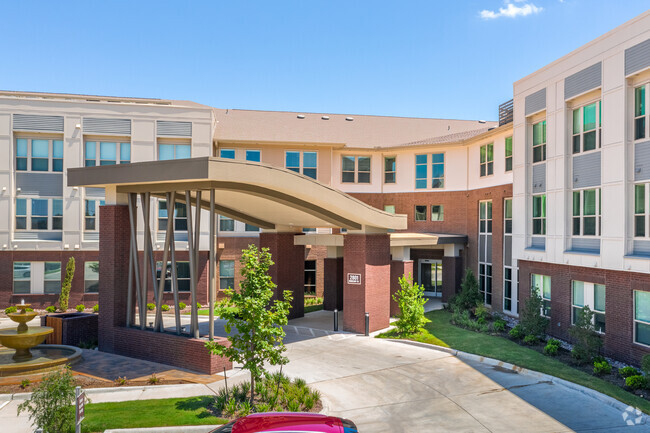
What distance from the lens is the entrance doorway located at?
34.7 meters

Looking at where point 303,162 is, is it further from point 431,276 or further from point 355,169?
point 431,276

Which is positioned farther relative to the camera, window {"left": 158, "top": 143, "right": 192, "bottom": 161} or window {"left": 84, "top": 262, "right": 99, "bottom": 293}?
window {"left": 158, "top": 143, "right": 192, "bottom": 161}

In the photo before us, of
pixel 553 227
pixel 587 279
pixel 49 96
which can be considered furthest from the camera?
pixel 49 96

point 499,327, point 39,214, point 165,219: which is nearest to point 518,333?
point 499,327

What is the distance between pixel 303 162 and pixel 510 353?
19.5 m

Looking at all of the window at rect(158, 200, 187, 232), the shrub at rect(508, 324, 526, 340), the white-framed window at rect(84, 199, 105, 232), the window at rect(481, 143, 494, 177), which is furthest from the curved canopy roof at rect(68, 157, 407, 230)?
the white-framed window at rect(84, 199, 105, 232)

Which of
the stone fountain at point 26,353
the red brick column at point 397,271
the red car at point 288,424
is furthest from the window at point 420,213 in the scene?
the red car at point 288,424

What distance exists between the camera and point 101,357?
54.6 ft

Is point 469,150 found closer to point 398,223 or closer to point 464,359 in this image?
point 398,223

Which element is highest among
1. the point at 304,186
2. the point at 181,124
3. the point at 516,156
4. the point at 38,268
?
the point at 181,124

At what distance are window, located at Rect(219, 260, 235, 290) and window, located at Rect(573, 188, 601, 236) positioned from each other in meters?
20.3

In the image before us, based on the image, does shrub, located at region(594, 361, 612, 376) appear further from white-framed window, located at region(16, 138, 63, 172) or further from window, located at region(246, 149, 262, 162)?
white-framed window, located at region(16, 138, 63, 172)

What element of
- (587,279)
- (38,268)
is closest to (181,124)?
(38,268)

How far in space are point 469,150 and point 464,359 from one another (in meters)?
16.4
